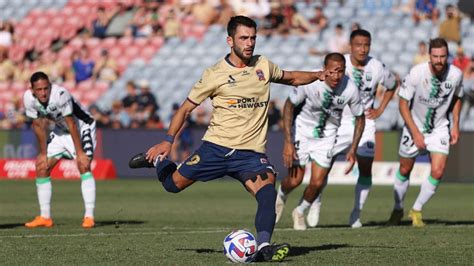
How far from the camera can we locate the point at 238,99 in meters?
10.5

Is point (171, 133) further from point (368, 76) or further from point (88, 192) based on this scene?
point (88, 192)

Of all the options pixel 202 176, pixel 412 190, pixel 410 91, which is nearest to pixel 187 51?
pixel 412 190

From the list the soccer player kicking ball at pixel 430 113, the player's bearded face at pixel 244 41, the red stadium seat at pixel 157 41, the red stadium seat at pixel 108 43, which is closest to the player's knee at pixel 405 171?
the soccer player kicking ball at pixel 430 113

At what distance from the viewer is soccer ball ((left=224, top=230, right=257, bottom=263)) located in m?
9.95

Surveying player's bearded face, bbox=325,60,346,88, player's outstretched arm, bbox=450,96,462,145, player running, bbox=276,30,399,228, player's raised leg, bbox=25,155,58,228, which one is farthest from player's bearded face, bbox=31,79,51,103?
player's outstretched arm, bbox=450,96,462,145

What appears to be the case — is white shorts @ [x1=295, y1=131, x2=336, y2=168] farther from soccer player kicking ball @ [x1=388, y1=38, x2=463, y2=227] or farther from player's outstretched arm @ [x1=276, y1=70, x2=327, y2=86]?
player's outstretched arm @ [x1=276, y1=70, x2=327, y2=86]

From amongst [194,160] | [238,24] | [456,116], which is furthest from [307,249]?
[456,116]

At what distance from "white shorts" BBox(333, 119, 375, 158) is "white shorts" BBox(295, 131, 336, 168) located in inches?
9.3

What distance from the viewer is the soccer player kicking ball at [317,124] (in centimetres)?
1420

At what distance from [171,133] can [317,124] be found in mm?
4745

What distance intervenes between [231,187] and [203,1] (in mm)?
10835

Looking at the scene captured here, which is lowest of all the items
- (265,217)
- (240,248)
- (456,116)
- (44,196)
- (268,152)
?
(268,152)

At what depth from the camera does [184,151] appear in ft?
93.8

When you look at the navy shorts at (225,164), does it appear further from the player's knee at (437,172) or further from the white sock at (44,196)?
the white sock at (44,196)
